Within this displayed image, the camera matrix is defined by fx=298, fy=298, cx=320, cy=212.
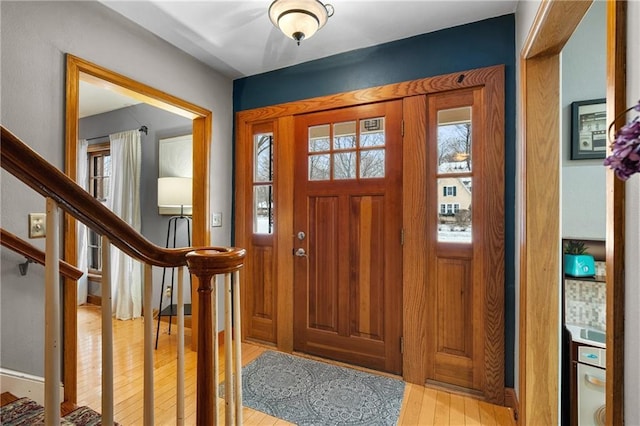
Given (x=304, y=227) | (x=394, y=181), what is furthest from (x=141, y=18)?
(x=394, y=181)

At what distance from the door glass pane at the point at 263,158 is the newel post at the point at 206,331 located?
1.96 meters

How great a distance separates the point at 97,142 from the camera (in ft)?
13.3

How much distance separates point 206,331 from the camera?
872mm

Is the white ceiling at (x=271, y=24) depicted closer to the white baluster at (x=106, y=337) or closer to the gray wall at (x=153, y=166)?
the gray wall at (x=153, y=166)

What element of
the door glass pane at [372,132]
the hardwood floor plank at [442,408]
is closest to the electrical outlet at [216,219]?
the door glass pane at [372,132]

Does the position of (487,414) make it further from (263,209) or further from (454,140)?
(263,209)

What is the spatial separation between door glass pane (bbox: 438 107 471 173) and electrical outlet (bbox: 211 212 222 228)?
77.1 inches

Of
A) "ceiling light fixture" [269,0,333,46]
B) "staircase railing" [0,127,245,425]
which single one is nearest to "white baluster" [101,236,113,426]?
"staircase railing" [0,127,245,425]

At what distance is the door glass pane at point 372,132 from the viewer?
2.34 meters

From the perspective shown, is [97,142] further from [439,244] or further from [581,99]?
[581,99]

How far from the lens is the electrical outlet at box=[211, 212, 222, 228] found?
108 inches

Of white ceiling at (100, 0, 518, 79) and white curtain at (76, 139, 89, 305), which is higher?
white ceiling at (100, 0, 518, 79)

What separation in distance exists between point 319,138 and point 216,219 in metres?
1.21

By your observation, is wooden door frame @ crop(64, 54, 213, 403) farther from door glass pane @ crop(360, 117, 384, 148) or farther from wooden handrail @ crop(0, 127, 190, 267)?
door glass pane @ crop(360, 117, 384, 148)
